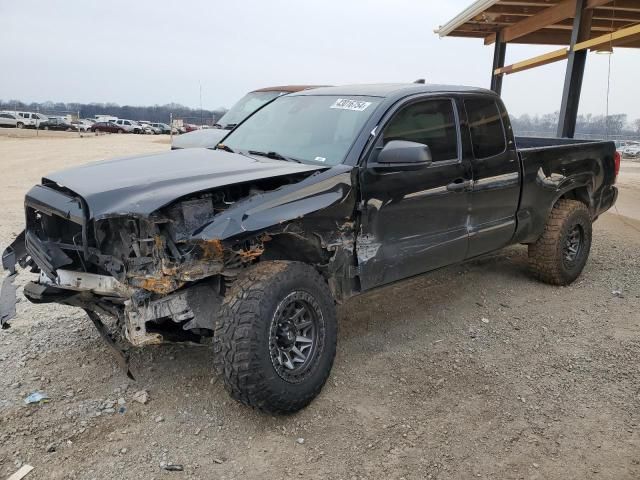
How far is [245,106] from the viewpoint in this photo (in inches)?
377

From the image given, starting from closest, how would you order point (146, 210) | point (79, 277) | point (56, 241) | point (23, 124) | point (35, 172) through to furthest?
point (146, 210) < point (79, 277) < point (56, 241) < point (35, 172) < point (23, 124)

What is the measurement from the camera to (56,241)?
3.47 metres

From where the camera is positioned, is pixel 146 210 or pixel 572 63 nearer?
pixel 146 210

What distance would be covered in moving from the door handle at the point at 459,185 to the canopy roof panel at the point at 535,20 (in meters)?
6.72

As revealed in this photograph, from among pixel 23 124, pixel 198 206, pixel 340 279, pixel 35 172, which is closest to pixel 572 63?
pixel 340 279

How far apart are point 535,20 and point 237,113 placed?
6.64 metres

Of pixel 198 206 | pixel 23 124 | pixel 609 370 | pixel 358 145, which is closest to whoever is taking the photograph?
pixel 198 206

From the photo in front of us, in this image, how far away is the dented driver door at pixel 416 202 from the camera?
373 cm

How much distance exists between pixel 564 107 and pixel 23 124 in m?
46.8

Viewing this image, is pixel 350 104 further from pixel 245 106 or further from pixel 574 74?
pixel 574 74

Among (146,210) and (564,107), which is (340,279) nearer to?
(146,210)

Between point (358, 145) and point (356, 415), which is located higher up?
point (358, 145)

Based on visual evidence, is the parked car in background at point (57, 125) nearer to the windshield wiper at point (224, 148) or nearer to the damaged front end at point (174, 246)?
the windshield wiper at point (224, 148)

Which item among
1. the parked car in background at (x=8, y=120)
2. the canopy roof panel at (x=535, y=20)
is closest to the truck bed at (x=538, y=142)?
the canopy roof panel at (x=535, y=20)
